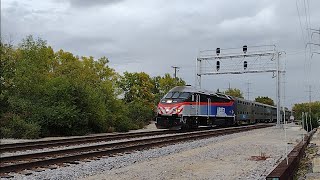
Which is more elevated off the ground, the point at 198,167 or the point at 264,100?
the point at 264,100

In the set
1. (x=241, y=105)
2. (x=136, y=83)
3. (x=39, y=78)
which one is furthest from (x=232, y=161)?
(x=136, y=83)

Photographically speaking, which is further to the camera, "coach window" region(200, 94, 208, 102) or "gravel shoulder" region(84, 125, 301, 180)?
"coach window" region(200, 94, 208, 102)

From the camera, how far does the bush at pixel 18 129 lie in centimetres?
2428

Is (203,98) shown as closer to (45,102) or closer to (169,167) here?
(45,102)

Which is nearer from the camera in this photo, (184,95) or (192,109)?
(184,95)

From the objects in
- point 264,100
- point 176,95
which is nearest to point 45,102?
point 176,95

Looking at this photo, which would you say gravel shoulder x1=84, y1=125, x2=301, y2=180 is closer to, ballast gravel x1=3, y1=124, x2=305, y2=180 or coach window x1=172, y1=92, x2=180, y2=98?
ballast gravel x1=3, y1=124, x2=305, y2=180

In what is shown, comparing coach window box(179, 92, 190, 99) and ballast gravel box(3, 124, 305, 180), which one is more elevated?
coach window box(179, 92, 190, 99)

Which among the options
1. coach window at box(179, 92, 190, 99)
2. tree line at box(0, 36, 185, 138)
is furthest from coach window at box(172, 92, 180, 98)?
tree line at box(0, 36, 185, 138)

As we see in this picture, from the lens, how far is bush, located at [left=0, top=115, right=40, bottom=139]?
79.7ft

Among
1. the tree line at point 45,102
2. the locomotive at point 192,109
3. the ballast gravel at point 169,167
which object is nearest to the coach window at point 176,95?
the locomotive at point 192,109

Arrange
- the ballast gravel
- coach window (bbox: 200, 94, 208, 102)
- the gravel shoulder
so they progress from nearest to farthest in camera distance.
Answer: the ballast gravel
the gravel shoulder
coach window (bbox: 200, 94, 208, 102)

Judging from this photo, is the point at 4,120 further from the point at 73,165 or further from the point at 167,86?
the point at 167,86

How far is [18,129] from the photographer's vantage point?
969 inches
